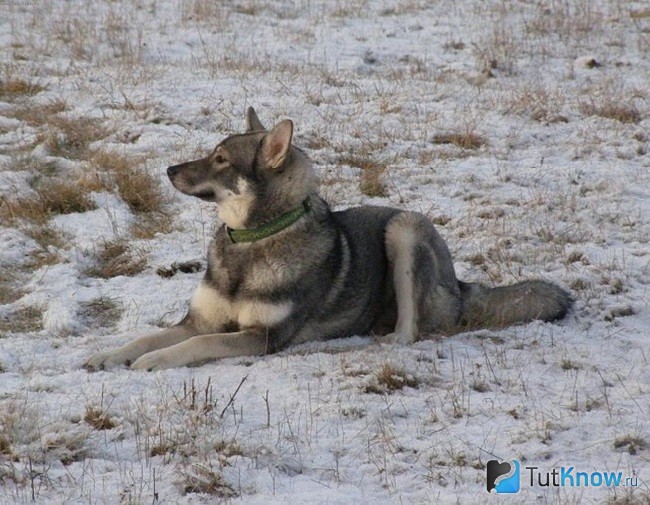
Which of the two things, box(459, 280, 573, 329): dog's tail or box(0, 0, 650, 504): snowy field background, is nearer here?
box(0, 0, 650, 504): snowy field background

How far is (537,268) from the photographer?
709 cm

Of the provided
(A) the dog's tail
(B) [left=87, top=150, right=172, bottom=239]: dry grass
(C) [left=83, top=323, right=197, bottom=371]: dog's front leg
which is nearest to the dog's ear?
(C) [left=83, top=323, right=197, bottom=371]: dog's front leg

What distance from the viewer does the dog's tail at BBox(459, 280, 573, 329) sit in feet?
20.2

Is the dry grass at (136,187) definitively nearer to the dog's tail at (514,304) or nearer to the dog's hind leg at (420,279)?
the dog's hind leg at (420,279)

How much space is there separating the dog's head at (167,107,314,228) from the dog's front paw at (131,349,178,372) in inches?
38.3

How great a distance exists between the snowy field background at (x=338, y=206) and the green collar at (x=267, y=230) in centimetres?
79

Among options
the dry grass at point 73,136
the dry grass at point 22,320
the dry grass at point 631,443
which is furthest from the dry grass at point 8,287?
the dry grass at point 631,443

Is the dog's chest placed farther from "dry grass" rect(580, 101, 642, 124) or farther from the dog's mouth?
"dry grass" rect(580, 101, 642, 124)

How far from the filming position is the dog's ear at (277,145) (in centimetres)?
572

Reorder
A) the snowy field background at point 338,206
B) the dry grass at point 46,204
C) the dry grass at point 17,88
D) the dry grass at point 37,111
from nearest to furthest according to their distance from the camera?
1. the snowy field background at point 338,206
2. the dry grass at point 46,204
3. the dry grass at point 37,111
4. the dry grass at point 17,88

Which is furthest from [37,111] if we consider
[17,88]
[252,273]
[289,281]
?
[289,281]

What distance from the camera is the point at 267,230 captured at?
5.92m

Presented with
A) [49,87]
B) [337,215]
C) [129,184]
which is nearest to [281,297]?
[337,215]

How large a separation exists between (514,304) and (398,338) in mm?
839
